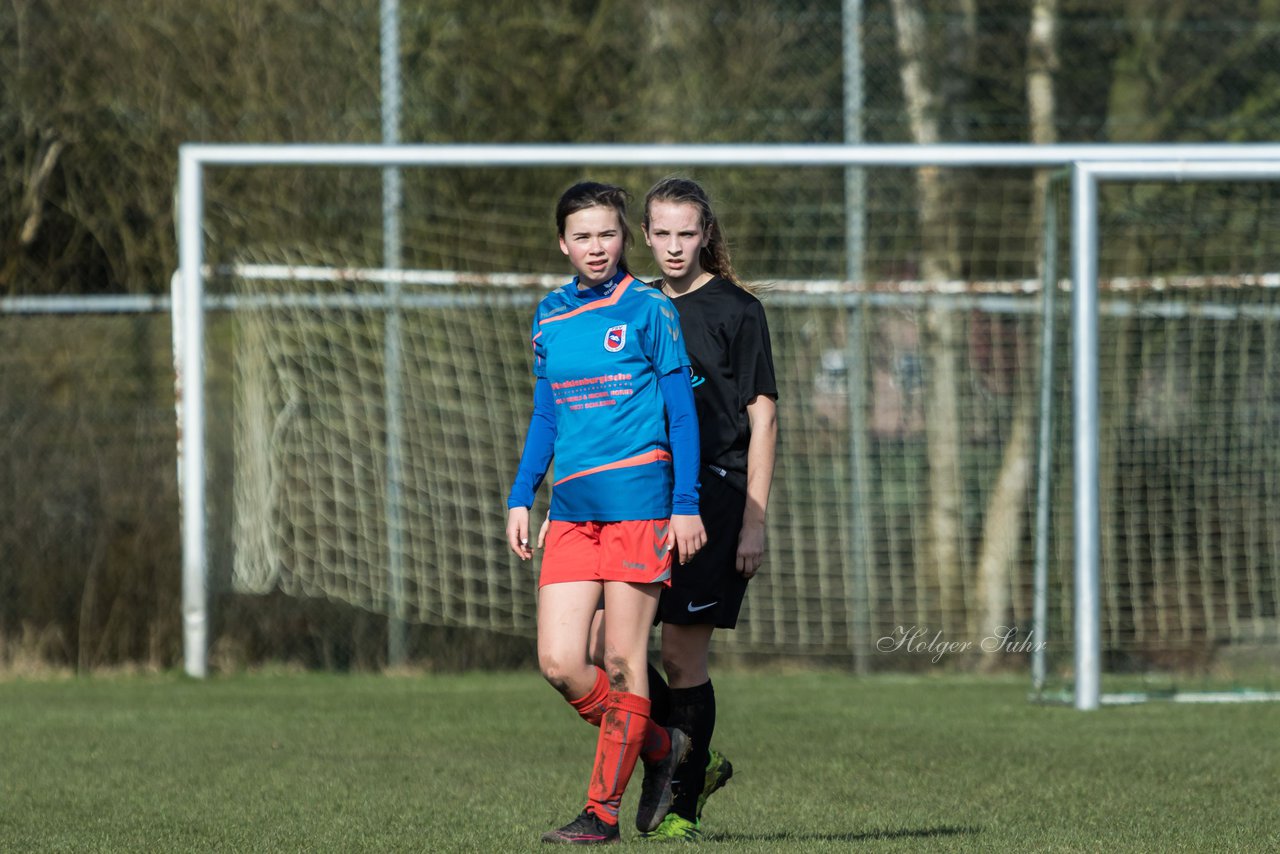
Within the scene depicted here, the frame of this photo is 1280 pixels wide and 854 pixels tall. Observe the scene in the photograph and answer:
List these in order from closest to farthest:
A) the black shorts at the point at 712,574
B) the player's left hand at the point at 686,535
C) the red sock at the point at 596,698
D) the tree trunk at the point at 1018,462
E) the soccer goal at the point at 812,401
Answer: the player's left hand at the point at 686,535 < the red sock at the point at 596,698 < the black shorts at the point at 712,574 < the soccer goal at the point at 812,401 < the tree trunk at the point at 1018,462

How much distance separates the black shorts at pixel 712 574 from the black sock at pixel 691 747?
203 millimetres

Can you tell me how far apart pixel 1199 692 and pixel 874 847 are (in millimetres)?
5072

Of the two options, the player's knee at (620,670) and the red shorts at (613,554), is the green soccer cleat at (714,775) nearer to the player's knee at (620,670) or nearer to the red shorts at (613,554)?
the player's knee at (620,670)

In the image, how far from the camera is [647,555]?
451cm

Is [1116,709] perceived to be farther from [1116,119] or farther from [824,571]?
[1116,119]

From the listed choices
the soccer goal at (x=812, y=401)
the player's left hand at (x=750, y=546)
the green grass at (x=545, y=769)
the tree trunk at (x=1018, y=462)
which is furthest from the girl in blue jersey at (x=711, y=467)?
the tree trunk at (x=1018, y=462)

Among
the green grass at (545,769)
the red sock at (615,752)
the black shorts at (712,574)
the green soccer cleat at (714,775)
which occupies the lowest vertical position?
the green grass at (545,769)

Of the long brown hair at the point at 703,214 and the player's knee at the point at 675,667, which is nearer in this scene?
the long brown hair at the point at 703,214

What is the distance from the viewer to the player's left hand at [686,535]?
4.49 metres

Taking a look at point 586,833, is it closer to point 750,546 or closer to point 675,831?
point 675,831

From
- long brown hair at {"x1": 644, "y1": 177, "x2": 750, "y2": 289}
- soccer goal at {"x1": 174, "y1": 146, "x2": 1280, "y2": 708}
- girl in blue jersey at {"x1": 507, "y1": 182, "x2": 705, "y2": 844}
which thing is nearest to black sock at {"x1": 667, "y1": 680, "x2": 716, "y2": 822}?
girl in blue jersey at {"x1": 507, "y1": 182, "x2": 705, "y2": 844}

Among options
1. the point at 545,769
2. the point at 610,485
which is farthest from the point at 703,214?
the point at 545,769

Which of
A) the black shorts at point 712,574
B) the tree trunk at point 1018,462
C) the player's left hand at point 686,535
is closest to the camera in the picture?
the player's left hand at point 686,535

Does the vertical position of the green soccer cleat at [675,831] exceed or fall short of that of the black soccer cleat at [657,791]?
it falls short
